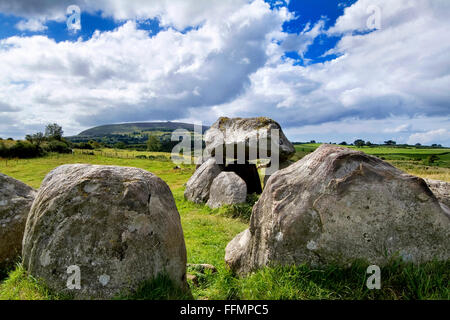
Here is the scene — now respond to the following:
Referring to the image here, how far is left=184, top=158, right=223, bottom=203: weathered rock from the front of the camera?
625 inches

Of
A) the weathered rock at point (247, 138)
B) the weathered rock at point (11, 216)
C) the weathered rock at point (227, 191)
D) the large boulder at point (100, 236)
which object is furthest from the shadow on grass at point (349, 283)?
the weathered rock at point (247, 138)

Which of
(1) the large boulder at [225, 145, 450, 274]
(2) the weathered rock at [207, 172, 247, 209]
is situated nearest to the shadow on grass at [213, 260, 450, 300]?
(1) the large boulder at [225, 145, 450, 274]

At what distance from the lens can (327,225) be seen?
14.0 feet

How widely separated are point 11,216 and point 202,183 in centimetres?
1110

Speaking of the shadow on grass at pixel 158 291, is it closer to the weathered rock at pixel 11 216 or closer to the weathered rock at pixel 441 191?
the weathered rock at pixel 11 216

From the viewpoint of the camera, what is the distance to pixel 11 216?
18.9ft

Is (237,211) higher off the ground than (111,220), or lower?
lower

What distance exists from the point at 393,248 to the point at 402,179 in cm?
110

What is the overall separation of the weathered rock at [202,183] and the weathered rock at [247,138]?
981 millimetres

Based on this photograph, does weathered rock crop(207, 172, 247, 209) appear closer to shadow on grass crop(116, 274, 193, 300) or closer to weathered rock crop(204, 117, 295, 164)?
weathered rock crop(204, 117, 295, 164)

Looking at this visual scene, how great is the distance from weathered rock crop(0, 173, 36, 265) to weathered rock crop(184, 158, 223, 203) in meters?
10.1
